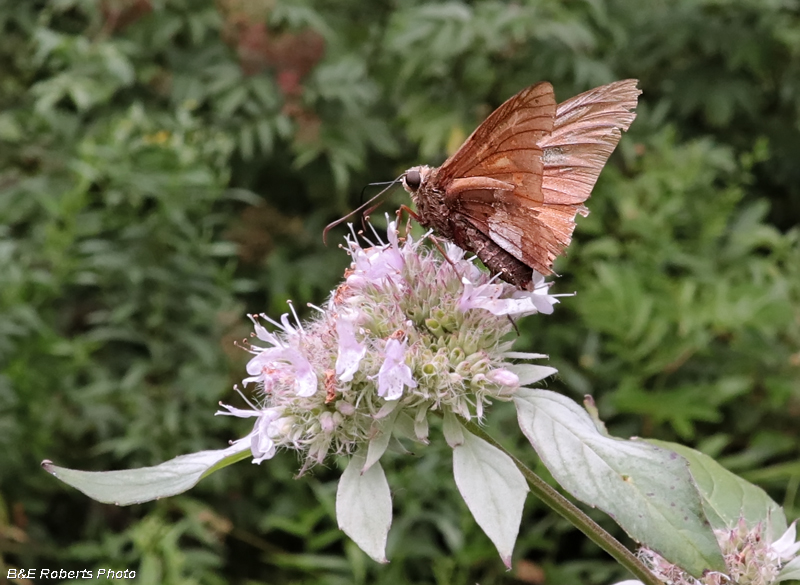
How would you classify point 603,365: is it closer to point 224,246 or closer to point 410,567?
point 410,567

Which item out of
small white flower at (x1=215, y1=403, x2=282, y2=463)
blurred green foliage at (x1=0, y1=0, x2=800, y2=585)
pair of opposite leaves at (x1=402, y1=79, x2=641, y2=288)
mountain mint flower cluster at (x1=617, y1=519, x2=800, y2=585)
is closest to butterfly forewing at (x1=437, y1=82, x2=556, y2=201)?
pair of opposite leaves at (x1=402, y1=79, x2=641, y2=288)

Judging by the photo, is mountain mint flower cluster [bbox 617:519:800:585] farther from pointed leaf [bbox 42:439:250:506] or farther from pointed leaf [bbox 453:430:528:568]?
pointed leaf [bbox 42:439:250:506]

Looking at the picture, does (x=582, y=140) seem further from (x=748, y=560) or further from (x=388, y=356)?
(x=748, y=560)

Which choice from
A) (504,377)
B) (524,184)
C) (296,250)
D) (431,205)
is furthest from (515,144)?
(296,250)

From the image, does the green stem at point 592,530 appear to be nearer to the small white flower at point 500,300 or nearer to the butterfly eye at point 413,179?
the small white flower at point 500,300

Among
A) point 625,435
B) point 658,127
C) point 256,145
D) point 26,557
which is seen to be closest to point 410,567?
point 625,435

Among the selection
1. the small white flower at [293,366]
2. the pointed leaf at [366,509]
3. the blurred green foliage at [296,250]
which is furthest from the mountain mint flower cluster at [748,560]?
the blurred green foliage at [296,250]
